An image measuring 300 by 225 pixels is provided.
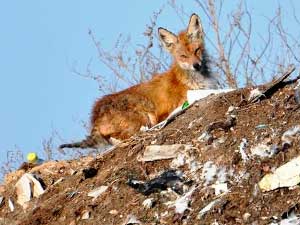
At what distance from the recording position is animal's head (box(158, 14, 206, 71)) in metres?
12.0

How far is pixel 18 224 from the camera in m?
8.27

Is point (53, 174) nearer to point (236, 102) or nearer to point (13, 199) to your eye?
point (13, 199)

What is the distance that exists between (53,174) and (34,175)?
0.73ft

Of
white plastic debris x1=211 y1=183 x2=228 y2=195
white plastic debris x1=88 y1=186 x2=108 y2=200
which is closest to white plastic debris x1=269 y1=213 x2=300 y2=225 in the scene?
white plastic debris x1=211 y1=183 x2=228 y2=195

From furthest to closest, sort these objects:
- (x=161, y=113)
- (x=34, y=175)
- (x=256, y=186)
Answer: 1. (x=161, y=113)
2. (x=34, y=175)
3. (x=256, y=186)

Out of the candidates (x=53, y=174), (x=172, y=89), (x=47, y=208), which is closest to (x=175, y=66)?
(x=172, y=89)

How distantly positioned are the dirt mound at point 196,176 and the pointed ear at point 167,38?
11.6 ft

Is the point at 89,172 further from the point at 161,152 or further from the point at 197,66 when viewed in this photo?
the point at 197,66

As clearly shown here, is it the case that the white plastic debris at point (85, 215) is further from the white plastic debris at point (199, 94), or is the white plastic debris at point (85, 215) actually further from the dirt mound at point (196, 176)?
the white plastic debris at point (199, 94)

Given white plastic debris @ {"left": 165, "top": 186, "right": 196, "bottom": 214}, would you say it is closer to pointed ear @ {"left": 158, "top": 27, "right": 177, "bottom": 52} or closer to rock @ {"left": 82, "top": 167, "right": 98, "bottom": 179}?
rock @ {"left": 82, "top": 167, "right": 98, "bottom": 179}

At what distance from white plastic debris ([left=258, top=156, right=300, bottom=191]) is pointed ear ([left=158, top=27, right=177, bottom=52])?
5663 millimetres

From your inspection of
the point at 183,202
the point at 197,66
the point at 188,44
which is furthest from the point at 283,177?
the point at 188,44

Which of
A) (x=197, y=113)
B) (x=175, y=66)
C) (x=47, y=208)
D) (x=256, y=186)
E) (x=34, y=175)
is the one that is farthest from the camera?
(x=175, y=66)

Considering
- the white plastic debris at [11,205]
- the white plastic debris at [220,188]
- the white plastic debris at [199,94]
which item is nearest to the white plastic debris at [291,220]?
the white plastic debris at [220,188]
